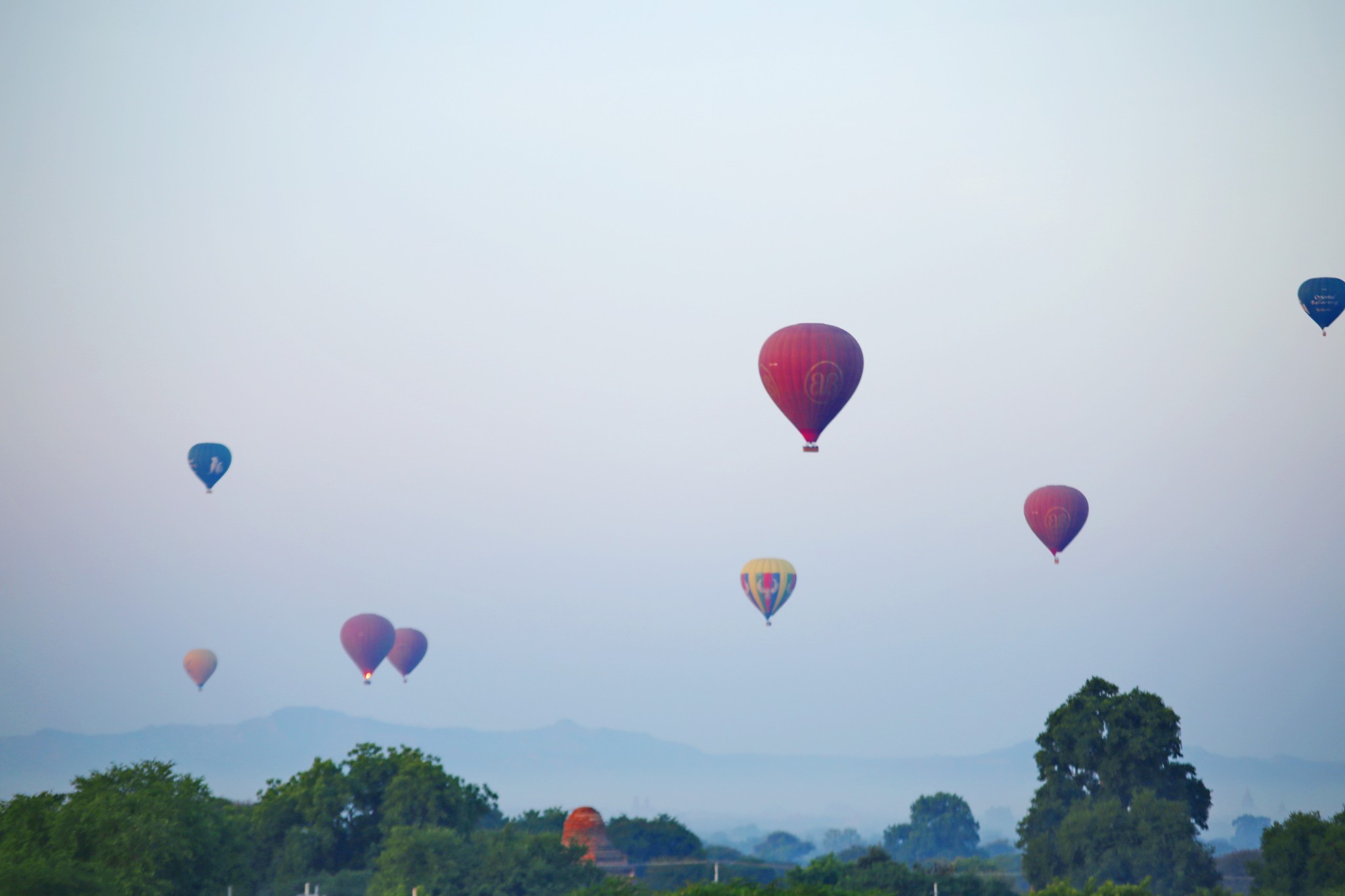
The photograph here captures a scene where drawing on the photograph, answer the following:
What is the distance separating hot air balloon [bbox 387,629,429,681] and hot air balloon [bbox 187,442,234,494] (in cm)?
2875

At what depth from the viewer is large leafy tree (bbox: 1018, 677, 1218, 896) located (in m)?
72.1

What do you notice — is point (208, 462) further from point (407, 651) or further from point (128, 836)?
point (128, 836)

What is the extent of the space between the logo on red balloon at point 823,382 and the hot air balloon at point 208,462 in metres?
57.8

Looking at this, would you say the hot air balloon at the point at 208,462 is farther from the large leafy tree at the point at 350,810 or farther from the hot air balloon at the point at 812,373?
the hot air balloon at the point at 812,373

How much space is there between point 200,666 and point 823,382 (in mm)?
110436

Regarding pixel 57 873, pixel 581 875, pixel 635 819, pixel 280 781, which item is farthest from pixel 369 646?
pixel 57 873

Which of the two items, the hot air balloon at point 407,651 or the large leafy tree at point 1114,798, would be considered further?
the hot air balloon at point 407,651

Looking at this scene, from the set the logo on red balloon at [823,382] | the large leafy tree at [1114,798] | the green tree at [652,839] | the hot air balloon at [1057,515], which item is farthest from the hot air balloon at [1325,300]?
the green tree at [652,839]

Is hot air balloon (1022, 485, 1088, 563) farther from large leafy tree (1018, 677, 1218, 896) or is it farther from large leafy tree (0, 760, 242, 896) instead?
large leafy tree (0, 760, 242, 896)

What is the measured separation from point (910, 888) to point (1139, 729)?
60.6ft

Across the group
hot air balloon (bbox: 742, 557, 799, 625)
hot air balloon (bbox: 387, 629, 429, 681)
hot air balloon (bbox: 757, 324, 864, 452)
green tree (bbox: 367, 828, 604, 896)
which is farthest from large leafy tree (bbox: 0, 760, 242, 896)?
hot air balloon (bbox: 387, 629, 429, 681)

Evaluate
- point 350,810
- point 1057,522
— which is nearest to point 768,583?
point 1057,522

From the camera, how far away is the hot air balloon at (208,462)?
104 metres

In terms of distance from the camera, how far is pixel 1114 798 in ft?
246
